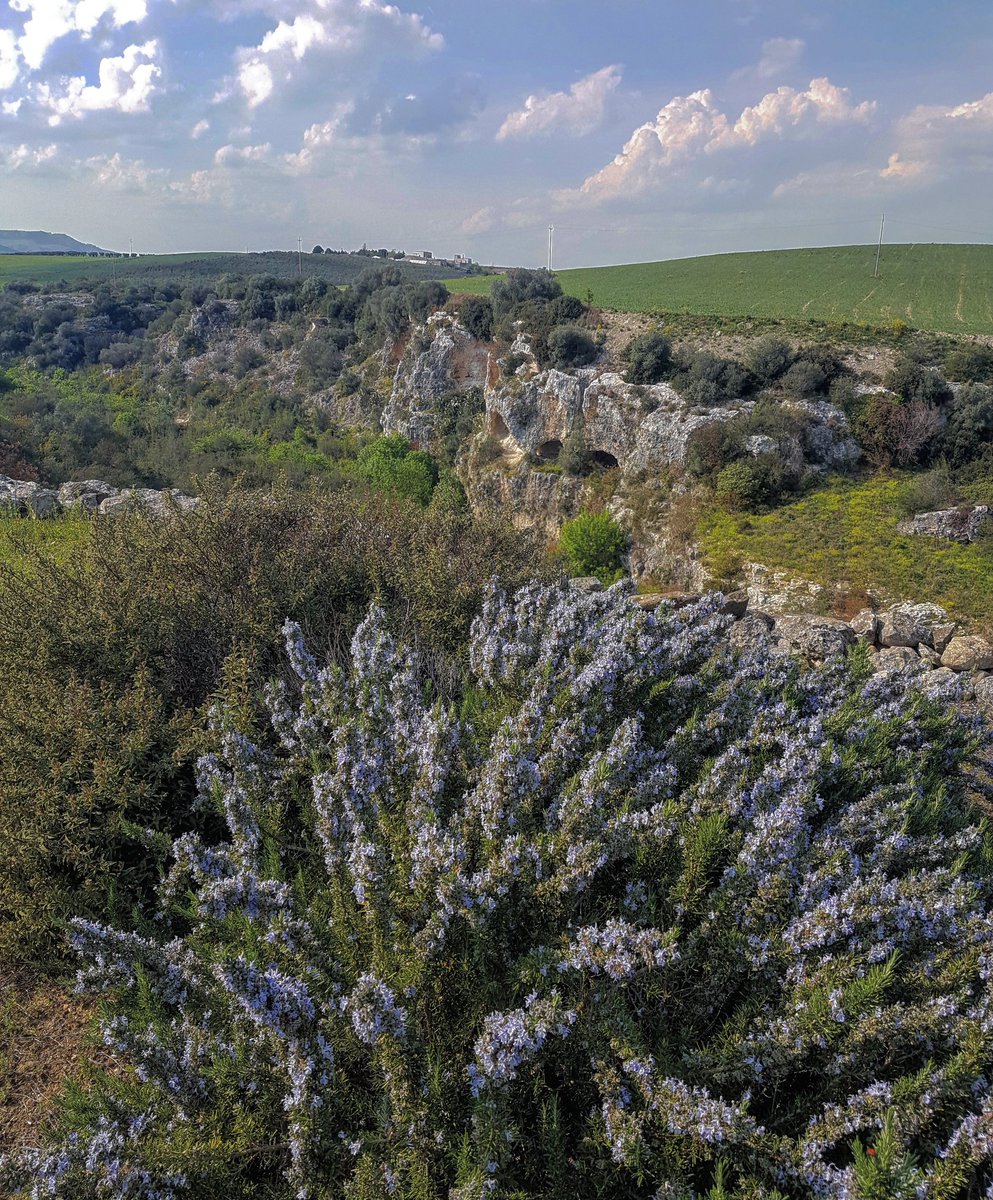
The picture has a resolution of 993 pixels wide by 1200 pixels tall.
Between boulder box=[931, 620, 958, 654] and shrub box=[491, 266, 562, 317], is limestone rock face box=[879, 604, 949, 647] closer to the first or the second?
boulder box=[931, 620, 958, 654]

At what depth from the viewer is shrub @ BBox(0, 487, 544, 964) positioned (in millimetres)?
4074

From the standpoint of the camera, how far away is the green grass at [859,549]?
19562 millimetres

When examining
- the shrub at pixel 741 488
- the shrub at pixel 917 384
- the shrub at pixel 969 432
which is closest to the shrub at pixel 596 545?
the shrub at pixel 741 488

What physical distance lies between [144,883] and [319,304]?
216 ft

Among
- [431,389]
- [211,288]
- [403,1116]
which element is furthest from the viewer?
[211,288]

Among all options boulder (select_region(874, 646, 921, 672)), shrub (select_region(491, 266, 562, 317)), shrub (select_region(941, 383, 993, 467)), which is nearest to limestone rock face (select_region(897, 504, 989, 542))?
shrub (select_region(941, 383, 993, 467))

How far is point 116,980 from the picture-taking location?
9.39 ft

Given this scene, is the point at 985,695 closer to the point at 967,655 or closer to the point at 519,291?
the point at 967,655

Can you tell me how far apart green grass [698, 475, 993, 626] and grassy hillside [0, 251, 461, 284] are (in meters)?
67.2

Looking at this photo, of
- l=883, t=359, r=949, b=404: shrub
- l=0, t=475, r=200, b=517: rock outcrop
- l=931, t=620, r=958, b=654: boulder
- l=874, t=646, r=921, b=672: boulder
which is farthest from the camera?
l=883, t=359, r=949, b=404: shrub

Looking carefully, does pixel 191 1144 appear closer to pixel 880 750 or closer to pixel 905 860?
pixel 905 860

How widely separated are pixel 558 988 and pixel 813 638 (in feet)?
26.1

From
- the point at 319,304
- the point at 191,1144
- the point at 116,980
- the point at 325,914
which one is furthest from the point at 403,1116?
the point at 319,304

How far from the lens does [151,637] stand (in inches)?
221
